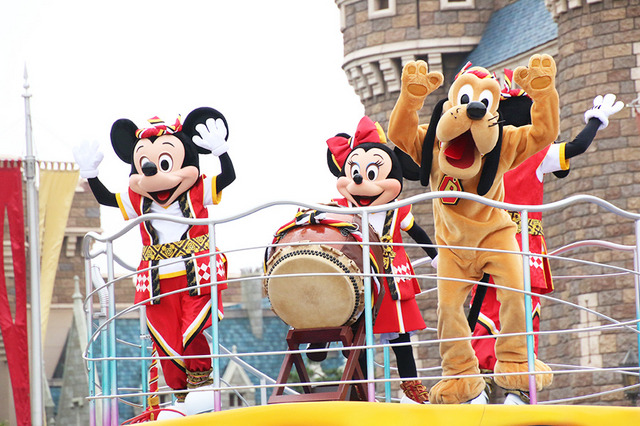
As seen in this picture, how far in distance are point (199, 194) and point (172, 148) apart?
0.23 meters

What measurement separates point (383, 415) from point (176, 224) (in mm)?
1445

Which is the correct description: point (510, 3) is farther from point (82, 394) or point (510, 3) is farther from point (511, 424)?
point (82, 394)

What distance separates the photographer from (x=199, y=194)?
5.04 m

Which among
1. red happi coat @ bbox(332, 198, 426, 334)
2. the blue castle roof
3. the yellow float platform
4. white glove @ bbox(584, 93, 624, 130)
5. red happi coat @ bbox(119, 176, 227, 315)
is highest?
the blue castle roof

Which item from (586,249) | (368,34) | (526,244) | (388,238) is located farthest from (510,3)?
(526,244)

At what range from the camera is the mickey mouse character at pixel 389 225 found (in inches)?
193

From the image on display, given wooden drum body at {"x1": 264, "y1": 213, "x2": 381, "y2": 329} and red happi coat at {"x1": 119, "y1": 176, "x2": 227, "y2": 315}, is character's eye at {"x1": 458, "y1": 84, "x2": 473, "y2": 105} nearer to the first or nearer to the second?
wooden drum body at {"x1": 264, "y1": 213, "x2": 381, "y2": 329}

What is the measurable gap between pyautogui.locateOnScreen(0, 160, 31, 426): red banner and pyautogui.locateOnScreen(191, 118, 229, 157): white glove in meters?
8.77

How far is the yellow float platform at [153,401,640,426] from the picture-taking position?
12.7ft

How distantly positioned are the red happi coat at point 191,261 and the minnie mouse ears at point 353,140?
0.65m

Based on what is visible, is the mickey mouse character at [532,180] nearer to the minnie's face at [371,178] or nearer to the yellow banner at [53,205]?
the minnie's face at [371,178]

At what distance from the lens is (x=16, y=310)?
13.4 meters

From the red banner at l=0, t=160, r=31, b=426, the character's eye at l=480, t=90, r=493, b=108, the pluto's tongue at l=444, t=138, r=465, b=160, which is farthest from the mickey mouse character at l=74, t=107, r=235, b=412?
the red banner at l=0, t=160, r=31, b=426

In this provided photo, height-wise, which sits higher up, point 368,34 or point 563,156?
point 368,34
